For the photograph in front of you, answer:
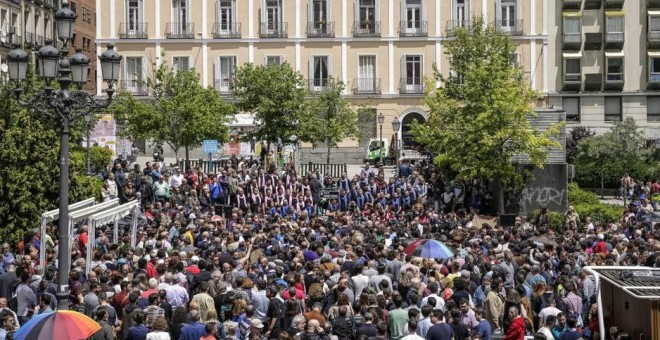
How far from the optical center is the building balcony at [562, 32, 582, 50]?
2655 inches

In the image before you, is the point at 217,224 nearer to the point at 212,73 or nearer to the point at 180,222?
the point at 180,222

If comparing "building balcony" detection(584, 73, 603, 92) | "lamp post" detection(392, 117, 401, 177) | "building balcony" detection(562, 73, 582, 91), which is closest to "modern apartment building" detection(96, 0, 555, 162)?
"building balcony" detection(562, 73, 582, 91)

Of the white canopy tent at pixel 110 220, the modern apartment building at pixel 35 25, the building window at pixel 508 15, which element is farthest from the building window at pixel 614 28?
the white canopy tent at pixel 110 220

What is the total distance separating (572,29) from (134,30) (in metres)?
25.7

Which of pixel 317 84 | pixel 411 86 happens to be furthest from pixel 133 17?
pixel 411 86

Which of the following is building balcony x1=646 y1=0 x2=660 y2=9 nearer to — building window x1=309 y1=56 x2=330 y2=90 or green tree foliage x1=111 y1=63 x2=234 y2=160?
building window x1=309 y1=56 x2=330 y2=90

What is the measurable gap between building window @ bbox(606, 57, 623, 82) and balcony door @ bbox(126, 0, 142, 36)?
27666 millimetres

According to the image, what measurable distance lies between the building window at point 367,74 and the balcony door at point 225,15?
25.6ft

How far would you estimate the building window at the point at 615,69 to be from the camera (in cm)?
6788

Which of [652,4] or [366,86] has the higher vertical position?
[652,4]

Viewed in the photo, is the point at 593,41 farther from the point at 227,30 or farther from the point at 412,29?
the point at 227,30

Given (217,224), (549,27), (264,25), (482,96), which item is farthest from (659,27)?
(217,224)

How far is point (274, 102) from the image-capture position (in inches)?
2293

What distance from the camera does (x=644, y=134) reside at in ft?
218
